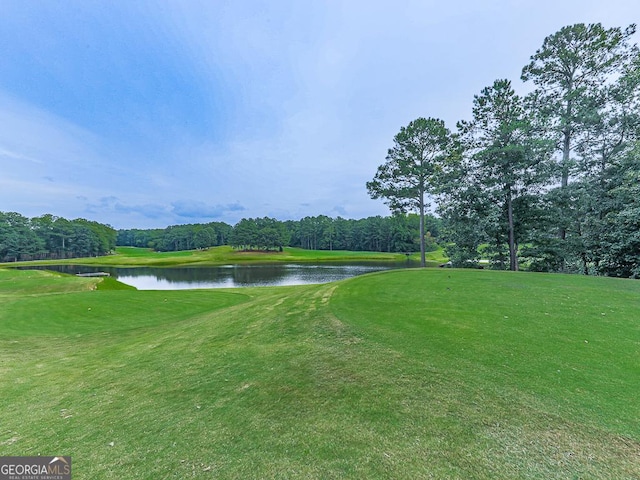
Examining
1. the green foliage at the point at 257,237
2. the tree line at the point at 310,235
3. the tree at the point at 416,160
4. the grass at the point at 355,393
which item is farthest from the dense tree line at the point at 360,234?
the grass at the point at 355,393

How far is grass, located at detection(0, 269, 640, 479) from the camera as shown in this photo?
2455mm

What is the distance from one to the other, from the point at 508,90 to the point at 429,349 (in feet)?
60.8

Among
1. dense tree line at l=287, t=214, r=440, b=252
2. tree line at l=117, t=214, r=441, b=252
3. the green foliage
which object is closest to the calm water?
the green foliage

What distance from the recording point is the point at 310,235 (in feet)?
319

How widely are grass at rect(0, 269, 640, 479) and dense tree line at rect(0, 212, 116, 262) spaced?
94.0 metres

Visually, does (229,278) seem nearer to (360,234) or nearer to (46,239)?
(360,234)

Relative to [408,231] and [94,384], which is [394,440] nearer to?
[94,384]

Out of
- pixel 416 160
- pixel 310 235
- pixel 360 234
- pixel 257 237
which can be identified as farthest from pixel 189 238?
pixel 416 160

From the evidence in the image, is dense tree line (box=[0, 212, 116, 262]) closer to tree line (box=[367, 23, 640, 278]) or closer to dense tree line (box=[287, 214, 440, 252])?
dense tree line (box=[287, 214, 440, 252])

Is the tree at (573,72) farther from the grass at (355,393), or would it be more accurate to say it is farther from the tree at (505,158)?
the grass at (355,393)

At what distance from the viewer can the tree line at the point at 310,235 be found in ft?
259

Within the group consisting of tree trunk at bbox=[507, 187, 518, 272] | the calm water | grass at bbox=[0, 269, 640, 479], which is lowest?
the calm water

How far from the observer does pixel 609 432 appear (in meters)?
2.65

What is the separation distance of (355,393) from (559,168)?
18.8 meters
